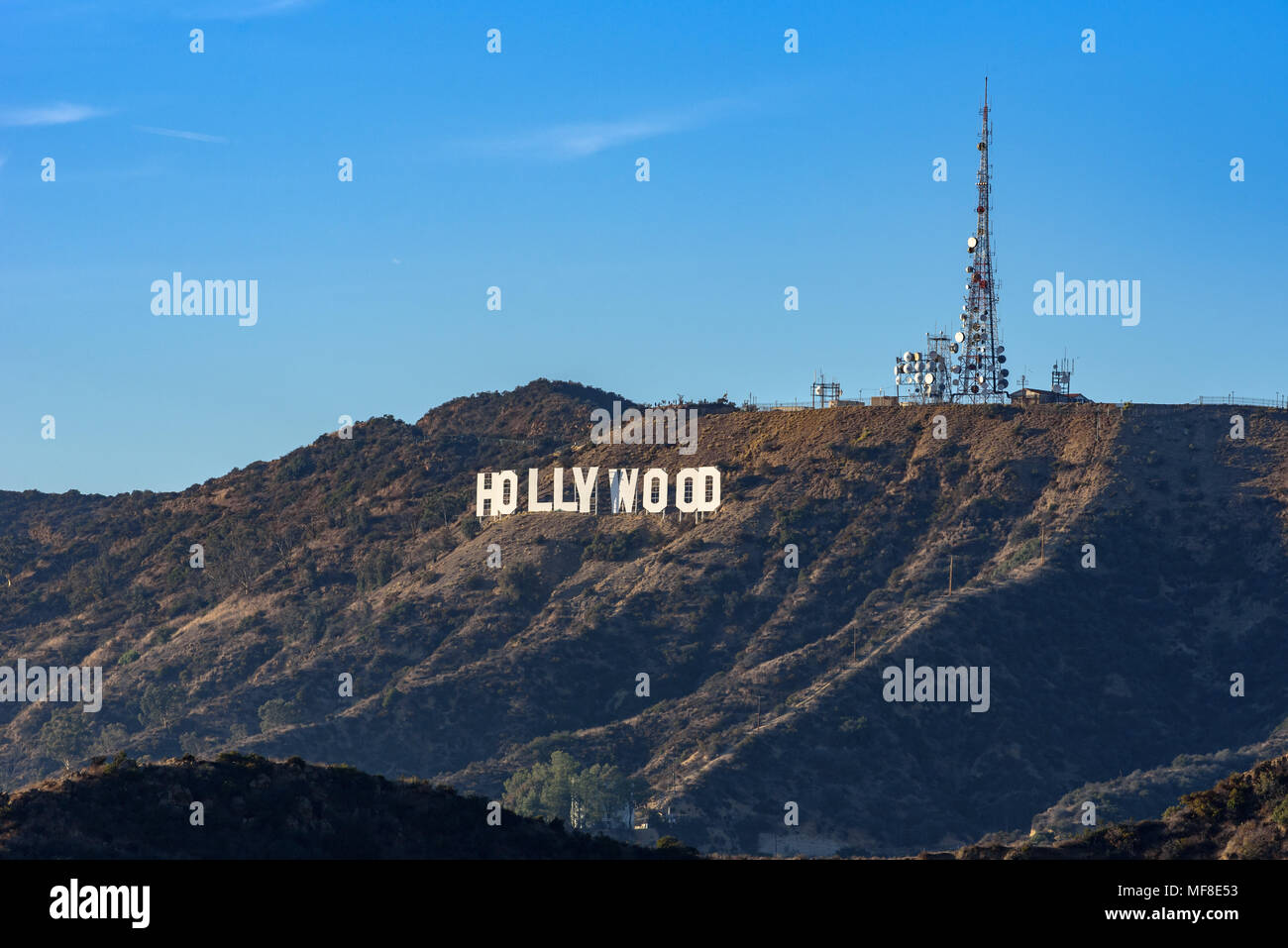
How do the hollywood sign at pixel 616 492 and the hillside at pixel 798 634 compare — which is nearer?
the hillside at pixel 798 634

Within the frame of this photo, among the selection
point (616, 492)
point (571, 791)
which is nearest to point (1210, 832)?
point (571, 791)
